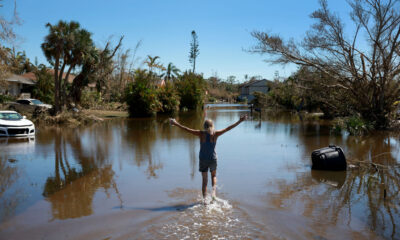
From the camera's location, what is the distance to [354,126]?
1781cm

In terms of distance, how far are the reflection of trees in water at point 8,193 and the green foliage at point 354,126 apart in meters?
15.8

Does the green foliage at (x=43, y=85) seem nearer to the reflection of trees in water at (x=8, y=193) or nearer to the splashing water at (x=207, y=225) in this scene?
the reflection of trees in water at (x=8, y=193)

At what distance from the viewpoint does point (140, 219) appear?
564 cm

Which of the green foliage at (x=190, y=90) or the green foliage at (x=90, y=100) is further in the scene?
the green foliage at (x=190, y=90)

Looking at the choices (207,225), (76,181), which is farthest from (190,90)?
(207,225)

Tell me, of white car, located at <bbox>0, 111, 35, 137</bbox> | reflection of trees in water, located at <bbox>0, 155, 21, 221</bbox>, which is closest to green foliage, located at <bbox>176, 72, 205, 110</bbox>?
white car, located at <bbox>0, 111, 35, 137</bbox>

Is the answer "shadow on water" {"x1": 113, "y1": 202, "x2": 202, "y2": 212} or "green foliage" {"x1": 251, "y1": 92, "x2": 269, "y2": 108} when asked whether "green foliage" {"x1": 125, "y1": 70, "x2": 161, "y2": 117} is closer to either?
"green foliage" {"x1": 251, "y1": 92, "x2": 269, "y2": 108}

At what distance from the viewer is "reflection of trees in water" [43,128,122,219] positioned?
6312 mm

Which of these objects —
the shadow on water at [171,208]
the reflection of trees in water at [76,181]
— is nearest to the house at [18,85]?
the reflection of trees in water at [76,181]

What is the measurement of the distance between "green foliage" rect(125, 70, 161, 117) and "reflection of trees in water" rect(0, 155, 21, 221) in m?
20.9

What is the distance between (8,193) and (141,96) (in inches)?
950

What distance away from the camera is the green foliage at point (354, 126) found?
58.2 ft

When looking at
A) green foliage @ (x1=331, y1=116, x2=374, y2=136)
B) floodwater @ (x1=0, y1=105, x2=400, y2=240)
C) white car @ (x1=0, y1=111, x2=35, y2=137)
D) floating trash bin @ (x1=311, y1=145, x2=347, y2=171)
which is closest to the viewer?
floodwater @ (x1=0, y1=105, x2=400, y2=240)

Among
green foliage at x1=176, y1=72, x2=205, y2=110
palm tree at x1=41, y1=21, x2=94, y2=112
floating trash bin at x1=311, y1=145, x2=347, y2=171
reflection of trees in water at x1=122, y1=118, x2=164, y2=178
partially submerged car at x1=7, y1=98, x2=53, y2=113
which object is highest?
palm tree at x1=41, y1=21, x2=94, y2=112
